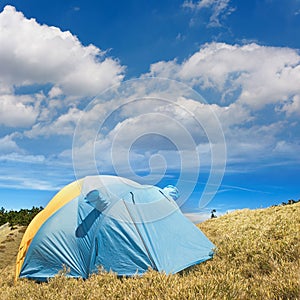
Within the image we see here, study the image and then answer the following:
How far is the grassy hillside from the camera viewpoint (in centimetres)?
489

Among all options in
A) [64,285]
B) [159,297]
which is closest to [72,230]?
[64,285]

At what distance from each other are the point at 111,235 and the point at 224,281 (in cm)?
348

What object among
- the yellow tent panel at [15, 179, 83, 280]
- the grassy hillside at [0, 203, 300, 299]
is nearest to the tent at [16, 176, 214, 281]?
the yellow tent panel at [15, 179, 83, 280]

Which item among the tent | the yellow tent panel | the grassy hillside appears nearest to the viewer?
the grassy hillside

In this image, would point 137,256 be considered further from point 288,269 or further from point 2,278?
point 2,278

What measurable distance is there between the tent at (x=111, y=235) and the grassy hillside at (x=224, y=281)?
2.16ft

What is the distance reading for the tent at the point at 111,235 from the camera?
8055 mm

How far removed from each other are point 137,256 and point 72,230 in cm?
175

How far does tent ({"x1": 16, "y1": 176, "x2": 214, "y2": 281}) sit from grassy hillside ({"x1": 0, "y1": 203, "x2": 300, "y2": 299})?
659mm

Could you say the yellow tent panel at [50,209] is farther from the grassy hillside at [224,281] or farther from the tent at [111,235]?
the grassy hillside at [224,281]

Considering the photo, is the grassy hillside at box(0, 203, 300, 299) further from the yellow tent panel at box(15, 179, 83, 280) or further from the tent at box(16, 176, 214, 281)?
the yellow tent panel at box(15, 179, 83, 280)

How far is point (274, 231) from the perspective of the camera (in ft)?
29.9

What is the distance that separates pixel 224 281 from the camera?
535cm

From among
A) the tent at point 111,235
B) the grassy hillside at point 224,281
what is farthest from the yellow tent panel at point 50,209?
the grassy hillside at point 224,281
